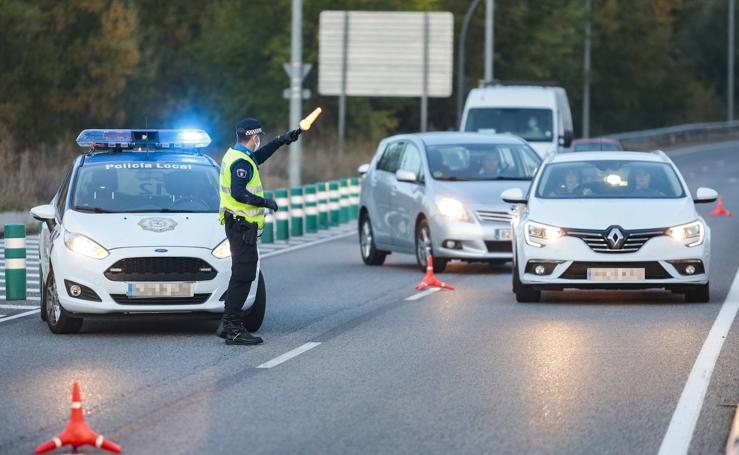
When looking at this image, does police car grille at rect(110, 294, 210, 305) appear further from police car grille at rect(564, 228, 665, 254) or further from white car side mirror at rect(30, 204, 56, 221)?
police car grille at rect(564, 228, 665, 254)

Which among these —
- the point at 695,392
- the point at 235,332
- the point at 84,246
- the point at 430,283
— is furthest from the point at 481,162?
the point at 695,392

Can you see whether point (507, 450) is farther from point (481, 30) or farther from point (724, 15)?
point (724, 15)

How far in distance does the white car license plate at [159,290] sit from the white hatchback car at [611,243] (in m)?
3.84

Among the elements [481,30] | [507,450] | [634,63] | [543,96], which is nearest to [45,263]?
[507,450]

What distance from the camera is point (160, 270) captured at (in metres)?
14.8

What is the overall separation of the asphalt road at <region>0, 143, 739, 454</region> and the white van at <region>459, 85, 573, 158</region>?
57.6ft

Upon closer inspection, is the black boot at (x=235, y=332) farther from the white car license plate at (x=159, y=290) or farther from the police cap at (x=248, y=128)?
the police cap at (x=248, y=128)

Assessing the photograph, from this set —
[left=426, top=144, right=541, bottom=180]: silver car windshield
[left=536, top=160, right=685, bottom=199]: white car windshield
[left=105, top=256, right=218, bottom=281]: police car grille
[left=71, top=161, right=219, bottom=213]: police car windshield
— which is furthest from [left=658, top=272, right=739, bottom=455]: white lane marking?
[left=426, top=144, right=541, bottom=180]: silver car windshield

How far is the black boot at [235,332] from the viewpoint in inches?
560

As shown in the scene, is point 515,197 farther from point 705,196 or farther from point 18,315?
point 18,315

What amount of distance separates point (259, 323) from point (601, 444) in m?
6.07

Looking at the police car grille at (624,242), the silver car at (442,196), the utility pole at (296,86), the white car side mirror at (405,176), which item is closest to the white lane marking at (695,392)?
the police car grille at (624,242)

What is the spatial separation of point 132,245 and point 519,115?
22.3m

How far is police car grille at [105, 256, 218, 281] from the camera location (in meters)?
14.7
